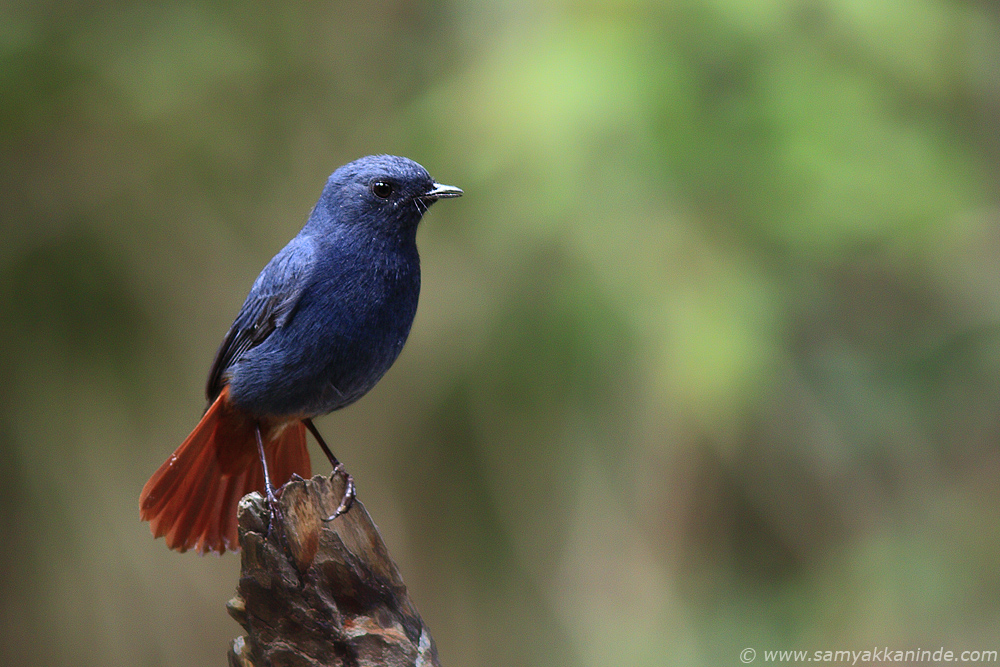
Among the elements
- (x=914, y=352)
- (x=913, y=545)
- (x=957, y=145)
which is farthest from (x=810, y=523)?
(x=957, y=145)

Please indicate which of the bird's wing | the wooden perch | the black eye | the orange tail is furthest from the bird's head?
the wooden perch

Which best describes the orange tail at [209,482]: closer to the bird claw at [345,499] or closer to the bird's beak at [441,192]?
the bird claw at [345,499]

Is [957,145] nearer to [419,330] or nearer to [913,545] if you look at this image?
[913,545]

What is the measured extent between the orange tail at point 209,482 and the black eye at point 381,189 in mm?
765

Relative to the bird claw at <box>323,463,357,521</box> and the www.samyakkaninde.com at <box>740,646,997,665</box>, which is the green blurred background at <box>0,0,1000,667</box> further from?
the bird claw at <box>323,463,357,521</box>

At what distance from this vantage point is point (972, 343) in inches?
219

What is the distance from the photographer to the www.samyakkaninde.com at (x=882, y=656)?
15.6 ft

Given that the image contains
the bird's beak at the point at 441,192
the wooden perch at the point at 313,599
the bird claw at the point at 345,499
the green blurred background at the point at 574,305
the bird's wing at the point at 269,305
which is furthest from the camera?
the green blurred background at the point at 574,305

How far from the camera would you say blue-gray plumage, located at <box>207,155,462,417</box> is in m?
2.84

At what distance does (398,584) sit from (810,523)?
3.33 meters

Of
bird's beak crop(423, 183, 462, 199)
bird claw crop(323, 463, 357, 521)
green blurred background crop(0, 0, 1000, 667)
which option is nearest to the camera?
bird claw crop(323, 463, 357, 521)

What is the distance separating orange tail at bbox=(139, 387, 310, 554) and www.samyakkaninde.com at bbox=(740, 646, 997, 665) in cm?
301

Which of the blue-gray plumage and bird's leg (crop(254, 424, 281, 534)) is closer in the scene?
bird's leg (crop(254, 424, 281, 534))

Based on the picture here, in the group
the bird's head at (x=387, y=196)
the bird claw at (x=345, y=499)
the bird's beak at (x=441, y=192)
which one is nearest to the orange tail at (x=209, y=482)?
the bird claw at (x=345, y=499)
